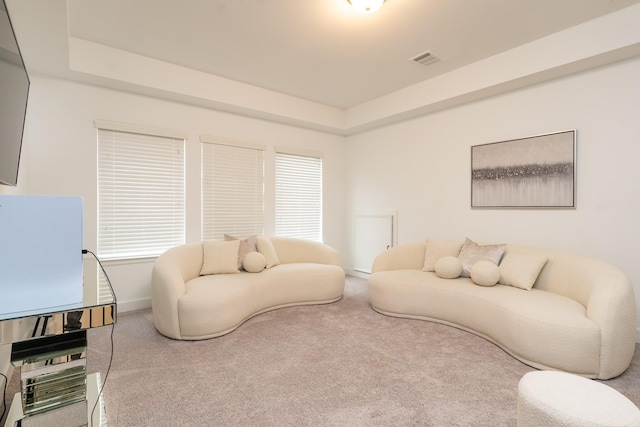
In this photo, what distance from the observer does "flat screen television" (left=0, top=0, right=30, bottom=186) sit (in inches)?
55.4

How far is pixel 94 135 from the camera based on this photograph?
3.50 metres

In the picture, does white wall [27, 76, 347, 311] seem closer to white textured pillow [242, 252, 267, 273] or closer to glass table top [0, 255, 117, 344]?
white textured pillow [242, 252, 267, 273]

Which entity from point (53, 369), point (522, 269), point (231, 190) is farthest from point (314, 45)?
point (53, 369)

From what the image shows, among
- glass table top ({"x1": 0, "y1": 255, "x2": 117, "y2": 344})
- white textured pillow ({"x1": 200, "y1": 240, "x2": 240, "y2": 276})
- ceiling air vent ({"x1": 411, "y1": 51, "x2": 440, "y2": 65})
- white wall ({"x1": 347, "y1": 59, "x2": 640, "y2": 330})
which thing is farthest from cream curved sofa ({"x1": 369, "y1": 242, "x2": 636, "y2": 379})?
glass table top ({"x1": 0, "y1": 255, "x2": 117, "y2": 344})

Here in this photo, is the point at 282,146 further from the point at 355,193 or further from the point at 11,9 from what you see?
the point at 11,9

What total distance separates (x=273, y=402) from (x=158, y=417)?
2.14 feet

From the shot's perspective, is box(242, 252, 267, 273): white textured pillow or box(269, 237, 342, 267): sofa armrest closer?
box(242, 252, 267, 273): white textured pillow

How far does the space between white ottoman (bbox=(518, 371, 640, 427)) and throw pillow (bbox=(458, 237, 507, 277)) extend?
184cm

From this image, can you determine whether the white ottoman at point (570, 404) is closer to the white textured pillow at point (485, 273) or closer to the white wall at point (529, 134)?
the white textured pillow at point (485, 273)

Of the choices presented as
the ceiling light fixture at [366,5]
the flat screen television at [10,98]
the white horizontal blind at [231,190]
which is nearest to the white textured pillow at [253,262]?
the white horizontal blind at [231,190]

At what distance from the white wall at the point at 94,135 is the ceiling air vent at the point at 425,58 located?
235cm

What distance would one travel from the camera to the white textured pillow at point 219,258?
3575 mm

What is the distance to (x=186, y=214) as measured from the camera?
4113mm

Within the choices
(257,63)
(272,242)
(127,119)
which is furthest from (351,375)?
(127,119)
